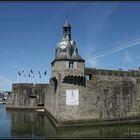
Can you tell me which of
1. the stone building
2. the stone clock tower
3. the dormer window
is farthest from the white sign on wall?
the dormer window

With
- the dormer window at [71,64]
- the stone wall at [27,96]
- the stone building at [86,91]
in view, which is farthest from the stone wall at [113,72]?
the stone wall at [27,96]

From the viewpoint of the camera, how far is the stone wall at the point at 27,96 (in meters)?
38.9

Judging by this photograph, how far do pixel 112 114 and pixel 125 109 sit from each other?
4.45 ft

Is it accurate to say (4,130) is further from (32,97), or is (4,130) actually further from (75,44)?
(32,97)

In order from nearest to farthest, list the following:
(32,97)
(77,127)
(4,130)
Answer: (4,130) → (77,127) → (32,97)

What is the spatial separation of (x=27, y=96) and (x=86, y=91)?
64.0 feet

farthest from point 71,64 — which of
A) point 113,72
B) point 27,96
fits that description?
point 27,96

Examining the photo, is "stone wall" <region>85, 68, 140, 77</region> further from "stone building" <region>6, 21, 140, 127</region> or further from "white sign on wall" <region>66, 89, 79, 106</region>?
"white sign on wall" <region>66, 89, 79, 106</region>

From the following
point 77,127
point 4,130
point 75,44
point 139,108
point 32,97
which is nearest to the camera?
point 4,130

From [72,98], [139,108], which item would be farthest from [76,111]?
[139,108]

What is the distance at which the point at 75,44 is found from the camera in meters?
21.9

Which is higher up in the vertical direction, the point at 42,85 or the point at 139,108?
the point at 42,85

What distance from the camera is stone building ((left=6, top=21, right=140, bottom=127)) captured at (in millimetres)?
20172

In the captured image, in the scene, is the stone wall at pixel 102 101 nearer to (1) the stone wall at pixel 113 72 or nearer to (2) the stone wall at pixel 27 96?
(1) the stone wall at pixel 113 72
